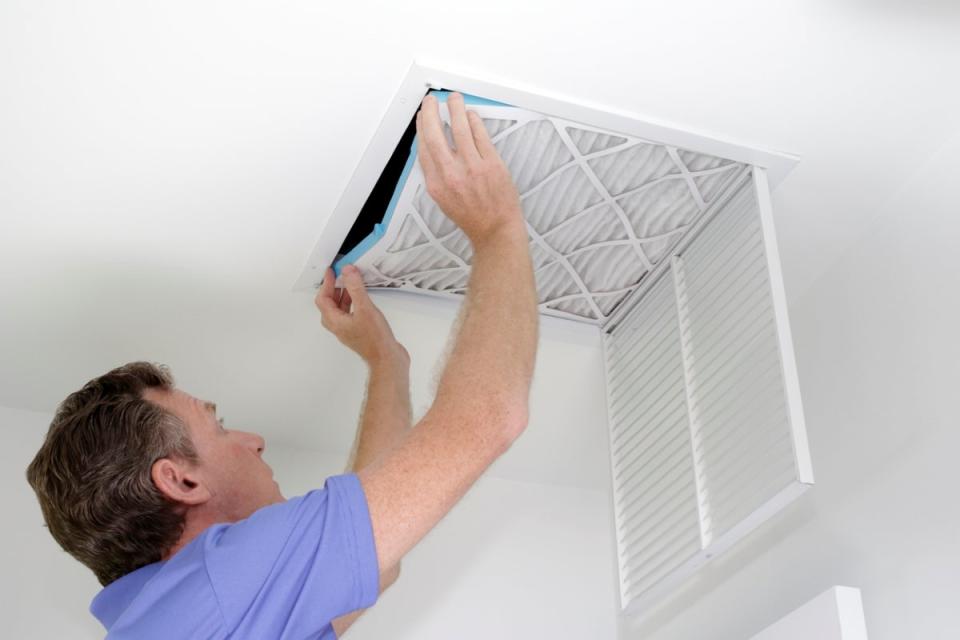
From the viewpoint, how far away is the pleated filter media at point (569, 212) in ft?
5.54

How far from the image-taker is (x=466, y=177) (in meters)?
1.57

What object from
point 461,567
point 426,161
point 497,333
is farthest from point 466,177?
point 461,567

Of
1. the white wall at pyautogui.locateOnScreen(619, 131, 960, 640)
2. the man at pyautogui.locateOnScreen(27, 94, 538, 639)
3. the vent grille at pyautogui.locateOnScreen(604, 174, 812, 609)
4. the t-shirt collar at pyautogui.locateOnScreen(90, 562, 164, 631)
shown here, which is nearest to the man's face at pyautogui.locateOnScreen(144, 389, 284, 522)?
the man at pyautogui.locateOnScreen(27, 94, 538, 639)

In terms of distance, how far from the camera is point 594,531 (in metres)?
2.51

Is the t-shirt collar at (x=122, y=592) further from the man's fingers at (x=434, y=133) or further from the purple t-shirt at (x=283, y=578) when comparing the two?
the man's fingers at (x=434, y=133)

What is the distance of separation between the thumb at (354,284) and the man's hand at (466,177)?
363mm

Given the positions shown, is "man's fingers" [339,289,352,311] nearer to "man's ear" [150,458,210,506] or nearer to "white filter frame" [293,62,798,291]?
"white filter frame" [293,62,798,291]

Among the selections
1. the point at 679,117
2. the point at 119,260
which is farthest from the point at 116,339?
the point at 679,117

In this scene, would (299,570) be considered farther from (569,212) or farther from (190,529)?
(569,212)

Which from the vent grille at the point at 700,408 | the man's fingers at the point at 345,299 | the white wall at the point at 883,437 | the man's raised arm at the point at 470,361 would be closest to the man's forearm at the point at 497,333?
the man's raised arm at the point at 470,361

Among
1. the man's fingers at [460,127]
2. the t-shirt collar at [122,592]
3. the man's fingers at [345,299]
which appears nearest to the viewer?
the t-shirt collar at [122,592]

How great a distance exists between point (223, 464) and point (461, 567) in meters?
0.90

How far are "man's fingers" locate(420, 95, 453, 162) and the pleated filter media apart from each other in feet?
0.09

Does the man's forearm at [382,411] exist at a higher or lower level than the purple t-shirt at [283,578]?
higher
